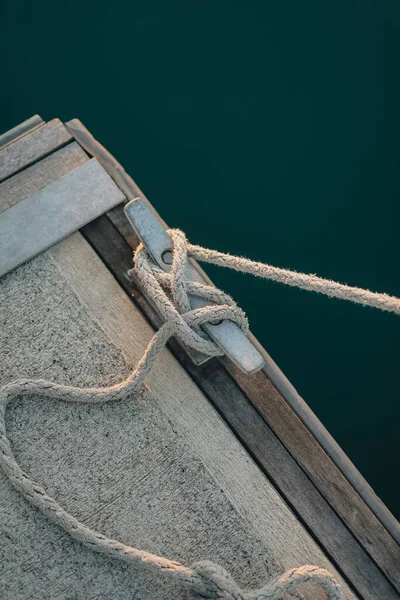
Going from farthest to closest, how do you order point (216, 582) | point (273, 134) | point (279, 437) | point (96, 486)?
1. point (273, 134)
2. point (279, 437)
3. point (96, 486)
4. point (216, 582)

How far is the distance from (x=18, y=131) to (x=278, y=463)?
1.18 m

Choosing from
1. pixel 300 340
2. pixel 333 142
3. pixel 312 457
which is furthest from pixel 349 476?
pixel 333 142

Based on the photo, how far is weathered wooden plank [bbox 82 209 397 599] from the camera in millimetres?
1331

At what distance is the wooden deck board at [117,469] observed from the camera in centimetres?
125

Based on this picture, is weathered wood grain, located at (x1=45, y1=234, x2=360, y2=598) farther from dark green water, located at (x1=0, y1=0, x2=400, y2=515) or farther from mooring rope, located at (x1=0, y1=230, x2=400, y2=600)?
dark green water, located at (x1=0, y1=0, x2=400, y2=515)

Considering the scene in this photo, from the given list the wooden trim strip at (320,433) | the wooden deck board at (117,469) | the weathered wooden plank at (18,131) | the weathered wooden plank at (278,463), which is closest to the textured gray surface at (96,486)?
the wooden deck board at (117,469)

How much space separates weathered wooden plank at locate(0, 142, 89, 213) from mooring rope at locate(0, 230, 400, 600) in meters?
0.35

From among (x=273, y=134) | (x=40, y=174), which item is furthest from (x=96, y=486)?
(x=273, y=134)

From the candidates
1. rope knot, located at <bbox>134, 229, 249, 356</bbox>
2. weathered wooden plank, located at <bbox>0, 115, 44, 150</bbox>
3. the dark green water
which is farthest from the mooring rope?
the dark green water

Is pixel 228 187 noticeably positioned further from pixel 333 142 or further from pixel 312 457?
pixel 312 457

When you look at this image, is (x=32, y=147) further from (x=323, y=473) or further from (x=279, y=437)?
(x=323, y=473)

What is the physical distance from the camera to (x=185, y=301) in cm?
136

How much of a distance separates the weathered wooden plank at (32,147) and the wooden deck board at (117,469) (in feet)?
1.05

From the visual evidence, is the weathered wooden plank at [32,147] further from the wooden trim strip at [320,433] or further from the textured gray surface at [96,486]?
the textured gray surface at [96,486]
